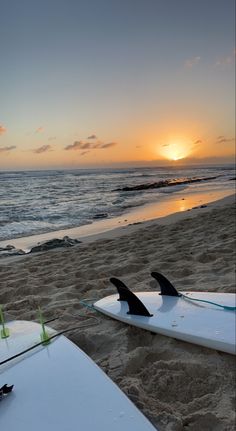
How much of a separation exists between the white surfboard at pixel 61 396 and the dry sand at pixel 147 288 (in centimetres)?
17

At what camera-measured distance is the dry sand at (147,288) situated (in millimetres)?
1966

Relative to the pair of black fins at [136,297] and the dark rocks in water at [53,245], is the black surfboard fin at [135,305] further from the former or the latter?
the dark rocks in water at [53,245]

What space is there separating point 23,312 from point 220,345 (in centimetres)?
197

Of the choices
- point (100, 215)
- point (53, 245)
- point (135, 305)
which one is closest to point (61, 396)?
point (135, 305)

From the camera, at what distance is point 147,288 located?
3857 millimetres

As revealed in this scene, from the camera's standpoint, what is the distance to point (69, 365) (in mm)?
2246

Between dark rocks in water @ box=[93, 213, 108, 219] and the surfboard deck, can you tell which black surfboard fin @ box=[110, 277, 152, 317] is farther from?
dark rocks in water @ box=[93, 213, 108, 219]

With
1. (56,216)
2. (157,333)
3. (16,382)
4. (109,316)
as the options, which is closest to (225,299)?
(157,333)

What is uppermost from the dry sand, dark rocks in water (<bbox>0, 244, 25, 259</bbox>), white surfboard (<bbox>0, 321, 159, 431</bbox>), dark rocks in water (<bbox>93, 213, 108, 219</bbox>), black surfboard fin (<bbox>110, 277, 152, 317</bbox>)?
black surfboard fin (<bbox>110, 277, 152, 317</bbox>)

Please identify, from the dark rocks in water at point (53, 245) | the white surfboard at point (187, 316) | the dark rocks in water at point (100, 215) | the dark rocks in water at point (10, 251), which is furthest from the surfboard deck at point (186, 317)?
the dark rocks in water at point (100, 215)

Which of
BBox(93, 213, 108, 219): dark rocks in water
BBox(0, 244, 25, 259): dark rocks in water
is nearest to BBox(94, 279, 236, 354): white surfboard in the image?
BBox(0, 244, 25, 259): dark rocks in water

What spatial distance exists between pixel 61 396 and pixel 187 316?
1.25 meters

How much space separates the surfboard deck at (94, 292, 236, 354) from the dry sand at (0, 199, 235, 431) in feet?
0.21

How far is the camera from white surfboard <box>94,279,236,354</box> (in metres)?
2.45
